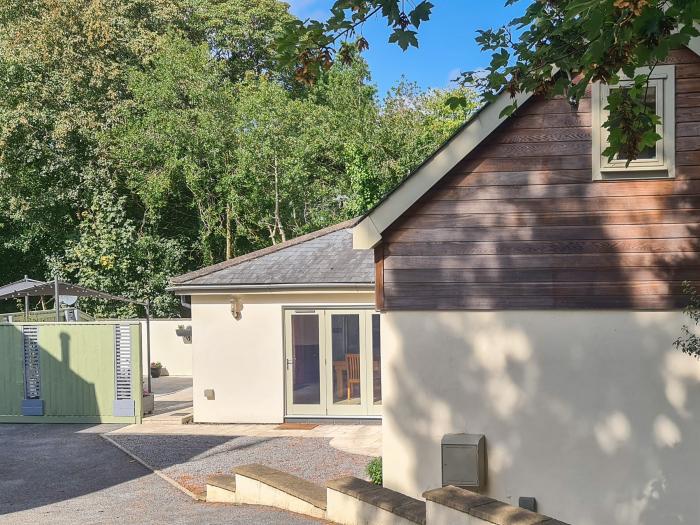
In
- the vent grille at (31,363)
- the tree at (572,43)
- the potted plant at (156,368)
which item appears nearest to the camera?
the tree at (572,43)

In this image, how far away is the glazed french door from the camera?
60.1 feet

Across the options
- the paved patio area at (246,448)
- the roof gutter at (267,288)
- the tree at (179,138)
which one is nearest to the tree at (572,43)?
the paved patio area at (246,448)

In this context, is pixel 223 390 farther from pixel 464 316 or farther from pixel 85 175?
pixel 85 175

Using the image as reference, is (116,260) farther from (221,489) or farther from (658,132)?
(658,132)

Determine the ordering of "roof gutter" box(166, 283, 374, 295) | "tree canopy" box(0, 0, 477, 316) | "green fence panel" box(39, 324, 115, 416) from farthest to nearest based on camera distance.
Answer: "tree canopy" box(0, 0, 477, 316), "green fence panel" box(39, 324, 115, 416), "roof gutter" box(166, 283, 374, 295)

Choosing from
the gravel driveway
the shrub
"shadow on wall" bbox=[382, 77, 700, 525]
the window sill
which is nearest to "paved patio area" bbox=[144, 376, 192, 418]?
the gravel driveway

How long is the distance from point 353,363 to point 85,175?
19.8 metres

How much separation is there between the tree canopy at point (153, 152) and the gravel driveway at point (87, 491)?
1661 cm

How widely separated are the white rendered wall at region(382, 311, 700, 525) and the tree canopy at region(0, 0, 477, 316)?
21.6m

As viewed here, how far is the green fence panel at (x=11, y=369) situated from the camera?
1967 cm

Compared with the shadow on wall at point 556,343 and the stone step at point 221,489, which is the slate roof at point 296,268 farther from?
the shadow on wall at point 556,343

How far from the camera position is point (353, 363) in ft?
60.5

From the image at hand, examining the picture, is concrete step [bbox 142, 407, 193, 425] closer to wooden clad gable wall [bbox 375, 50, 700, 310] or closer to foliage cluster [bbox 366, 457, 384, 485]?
foliage cluster [bbox 366, 457, 384, 485]

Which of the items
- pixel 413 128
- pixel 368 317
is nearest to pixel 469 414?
pixel 368 317
